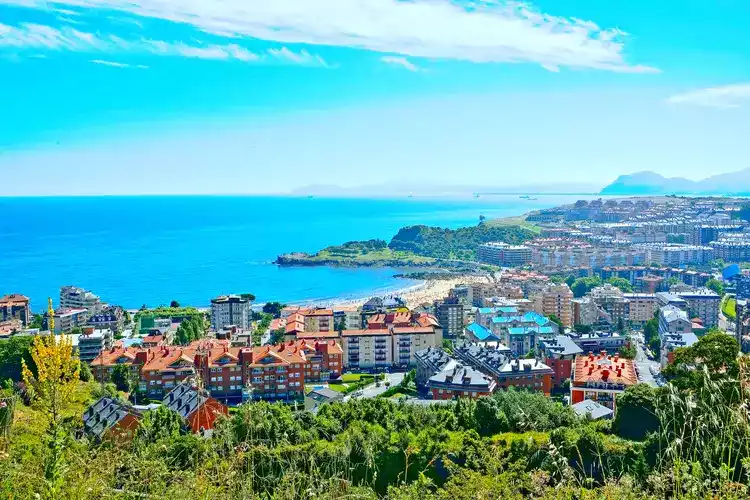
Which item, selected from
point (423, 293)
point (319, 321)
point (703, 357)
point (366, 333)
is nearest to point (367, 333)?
point (366, 333)

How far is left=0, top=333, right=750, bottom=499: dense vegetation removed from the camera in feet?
7.04

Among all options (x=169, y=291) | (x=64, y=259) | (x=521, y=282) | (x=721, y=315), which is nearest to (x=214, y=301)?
(x=169, y=291)

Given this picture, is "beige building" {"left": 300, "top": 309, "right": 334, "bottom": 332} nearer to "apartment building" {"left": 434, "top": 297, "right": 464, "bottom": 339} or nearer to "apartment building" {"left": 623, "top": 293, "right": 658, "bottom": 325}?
"apartment building" {"left": 434, "top": 297, "right": 464, "bottom": 339}

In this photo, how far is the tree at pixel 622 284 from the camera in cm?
2433

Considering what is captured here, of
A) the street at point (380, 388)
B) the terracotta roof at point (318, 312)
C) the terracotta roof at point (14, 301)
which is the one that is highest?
the terracotta roof at point (14, 301)

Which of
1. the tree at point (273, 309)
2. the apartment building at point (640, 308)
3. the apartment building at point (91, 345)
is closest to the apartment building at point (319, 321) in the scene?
the tree at point (273, 309)

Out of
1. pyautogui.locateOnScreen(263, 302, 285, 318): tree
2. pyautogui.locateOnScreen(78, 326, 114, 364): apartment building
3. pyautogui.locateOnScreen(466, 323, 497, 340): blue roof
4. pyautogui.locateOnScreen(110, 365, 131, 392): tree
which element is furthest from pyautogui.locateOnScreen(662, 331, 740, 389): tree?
pyautogui.locateOnScreen(263, 302, 285, 318): tree

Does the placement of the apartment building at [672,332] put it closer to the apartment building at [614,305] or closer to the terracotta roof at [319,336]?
the apartment building at [614,305]

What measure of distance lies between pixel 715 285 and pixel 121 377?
65.2 feet

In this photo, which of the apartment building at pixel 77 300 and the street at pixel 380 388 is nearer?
the street at pixel 380 388

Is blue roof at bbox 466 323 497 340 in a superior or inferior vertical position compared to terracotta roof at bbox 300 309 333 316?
inferior

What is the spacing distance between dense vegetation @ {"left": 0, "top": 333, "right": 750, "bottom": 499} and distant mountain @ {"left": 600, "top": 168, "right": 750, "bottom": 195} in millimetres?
118124

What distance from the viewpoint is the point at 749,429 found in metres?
1.79

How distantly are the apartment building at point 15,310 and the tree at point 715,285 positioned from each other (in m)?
21.9
